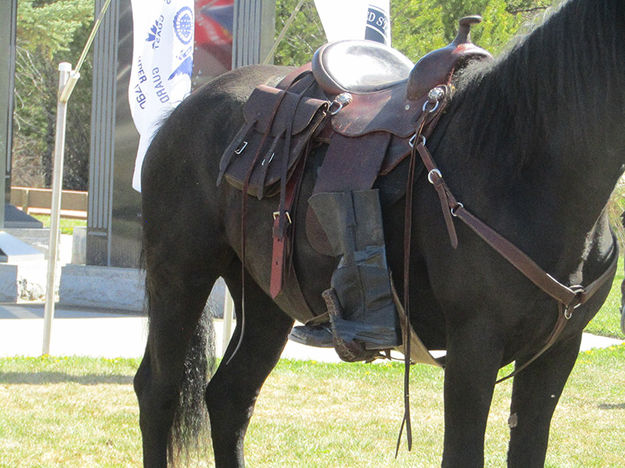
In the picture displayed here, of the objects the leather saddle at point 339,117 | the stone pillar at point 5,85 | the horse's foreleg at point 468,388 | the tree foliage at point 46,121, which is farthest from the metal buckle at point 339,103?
the tree foliage at point 46,121

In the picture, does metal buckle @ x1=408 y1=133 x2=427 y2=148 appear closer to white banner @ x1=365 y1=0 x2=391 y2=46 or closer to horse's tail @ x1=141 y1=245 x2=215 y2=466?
horse's tail @ x1=141 y1=245 x2=215 y2=466

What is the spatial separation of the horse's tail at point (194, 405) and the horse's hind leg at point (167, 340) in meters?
0.12

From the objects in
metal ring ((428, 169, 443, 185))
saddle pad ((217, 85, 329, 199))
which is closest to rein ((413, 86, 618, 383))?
metal ring ((428, 169, 443, 185))

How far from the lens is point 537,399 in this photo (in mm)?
3002

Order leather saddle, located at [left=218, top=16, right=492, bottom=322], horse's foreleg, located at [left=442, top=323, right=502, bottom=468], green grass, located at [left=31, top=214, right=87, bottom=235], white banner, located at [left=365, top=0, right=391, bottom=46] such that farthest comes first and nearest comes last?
green grass, located at [left=31, top=214, right=87, bottom=235] → white banner, located at [left=365, top=0, right=391, bottom=46] → leather saddle, located at [left=218, top=16, right=492, bottom=322] → horse's foreleg, located at [left=442, top=323, right=502, bottom=468]

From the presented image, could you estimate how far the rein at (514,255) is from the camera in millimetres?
2607

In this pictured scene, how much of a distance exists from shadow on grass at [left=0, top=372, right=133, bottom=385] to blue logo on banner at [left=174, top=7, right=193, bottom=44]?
2.62 m

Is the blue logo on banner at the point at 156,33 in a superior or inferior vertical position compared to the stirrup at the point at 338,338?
superior

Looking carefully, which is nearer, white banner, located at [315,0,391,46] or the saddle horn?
the saddle horn

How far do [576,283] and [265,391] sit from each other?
4.00 meters

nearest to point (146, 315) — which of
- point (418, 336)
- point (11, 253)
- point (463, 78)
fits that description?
point (418, 336)

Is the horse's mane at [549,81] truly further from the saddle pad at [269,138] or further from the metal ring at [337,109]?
the saddle pad at [269,138]

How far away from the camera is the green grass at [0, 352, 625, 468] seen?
482 centimetres

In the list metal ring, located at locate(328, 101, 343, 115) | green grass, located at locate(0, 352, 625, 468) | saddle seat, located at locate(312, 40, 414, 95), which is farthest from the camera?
green grass, located at locate(0, 352, 625, 468)
